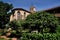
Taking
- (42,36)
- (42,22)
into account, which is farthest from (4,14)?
(42,36)

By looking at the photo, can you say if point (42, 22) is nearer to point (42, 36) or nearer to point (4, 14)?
point (42, 36)

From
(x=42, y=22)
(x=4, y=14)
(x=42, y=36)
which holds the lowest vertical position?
(x=42, y=36)

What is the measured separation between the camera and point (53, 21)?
29.9m

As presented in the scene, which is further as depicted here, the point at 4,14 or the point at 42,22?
the point at 4,14

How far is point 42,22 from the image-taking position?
1184 inches

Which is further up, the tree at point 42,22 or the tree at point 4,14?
the tree at point 4,14

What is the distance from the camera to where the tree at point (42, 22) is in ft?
97.1

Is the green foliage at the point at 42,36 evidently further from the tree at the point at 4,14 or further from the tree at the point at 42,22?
the tree at the point at 4,14

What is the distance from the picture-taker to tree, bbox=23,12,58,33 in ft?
97.1

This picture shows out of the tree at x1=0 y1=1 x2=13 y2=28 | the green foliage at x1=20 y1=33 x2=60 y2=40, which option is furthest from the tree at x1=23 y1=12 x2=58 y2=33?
the tree at x1=0 y1=1 x2=13 y2=28

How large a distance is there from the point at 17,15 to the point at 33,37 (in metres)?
23.8

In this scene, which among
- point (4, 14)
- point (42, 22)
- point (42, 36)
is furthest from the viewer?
point (4, 14)

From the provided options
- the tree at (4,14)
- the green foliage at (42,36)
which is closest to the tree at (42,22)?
the green foliage at (42,36)

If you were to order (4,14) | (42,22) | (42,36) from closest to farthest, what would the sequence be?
1. (42,36)
2. (42,22)
3. (4,14)
